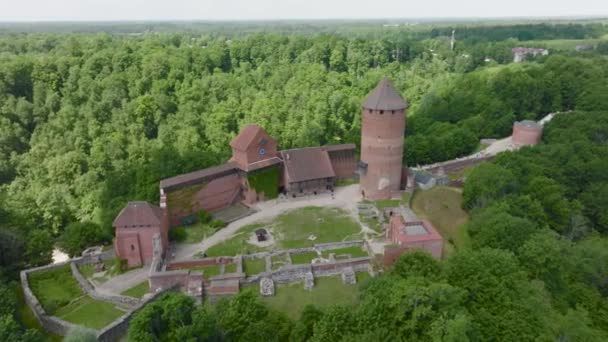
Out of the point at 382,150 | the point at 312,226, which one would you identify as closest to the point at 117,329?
the point at 312,226

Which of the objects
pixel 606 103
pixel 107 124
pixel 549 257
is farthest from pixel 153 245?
pixel 606 103

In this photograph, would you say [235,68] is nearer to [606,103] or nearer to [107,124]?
[107,124]

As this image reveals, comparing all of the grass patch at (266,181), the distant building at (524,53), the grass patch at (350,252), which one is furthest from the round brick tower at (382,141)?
the distant building at (524,53)

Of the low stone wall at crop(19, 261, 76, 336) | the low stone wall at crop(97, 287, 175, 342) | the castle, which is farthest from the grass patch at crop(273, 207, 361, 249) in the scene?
the low stone wall at crop(19, 261, 76, 336)

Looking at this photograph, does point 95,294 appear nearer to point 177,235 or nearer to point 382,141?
point 177,235

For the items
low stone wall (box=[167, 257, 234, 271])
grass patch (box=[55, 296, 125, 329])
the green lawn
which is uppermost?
low stone wall (box=[167, 257, 234, 271])

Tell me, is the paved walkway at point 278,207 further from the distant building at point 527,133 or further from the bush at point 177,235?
the distant building at point 527,133

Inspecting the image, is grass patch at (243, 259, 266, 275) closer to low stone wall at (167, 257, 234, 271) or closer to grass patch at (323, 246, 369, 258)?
low stone wall at (167, 257, 234, 271)
